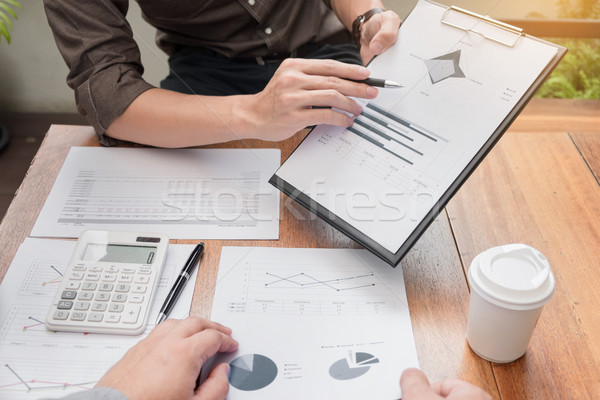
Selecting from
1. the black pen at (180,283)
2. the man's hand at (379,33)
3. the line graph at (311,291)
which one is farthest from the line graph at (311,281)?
the man's hand at (379,33)

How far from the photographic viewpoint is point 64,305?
0.67m

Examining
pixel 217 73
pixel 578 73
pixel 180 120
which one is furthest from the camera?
pixel 578 73

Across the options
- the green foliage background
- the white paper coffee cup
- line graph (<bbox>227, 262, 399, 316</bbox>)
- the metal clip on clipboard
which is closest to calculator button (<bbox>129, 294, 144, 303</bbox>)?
line graph (<bbox>227, 262, 399, 316</bbox>)

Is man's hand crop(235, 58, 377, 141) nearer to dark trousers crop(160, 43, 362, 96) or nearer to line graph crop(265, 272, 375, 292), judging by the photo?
line graph crop(265, 272, 375, 292)

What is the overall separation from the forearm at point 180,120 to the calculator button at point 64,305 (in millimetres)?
327

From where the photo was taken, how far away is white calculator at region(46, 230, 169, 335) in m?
0.66

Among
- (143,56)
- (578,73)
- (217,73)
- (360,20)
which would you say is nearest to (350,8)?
(360,20)

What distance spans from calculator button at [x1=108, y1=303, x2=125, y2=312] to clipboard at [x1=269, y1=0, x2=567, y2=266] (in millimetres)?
272

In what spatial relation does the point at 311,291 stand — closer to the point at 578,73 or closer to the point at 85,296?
the point at 85,296

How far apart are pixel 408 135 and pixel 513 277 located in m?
0.27

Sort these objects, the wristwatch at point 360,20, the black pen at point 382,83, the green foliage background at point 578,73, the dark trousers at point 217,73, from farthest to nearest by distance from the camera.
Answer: the green foliage background at point 578,73 → the dark trousers at point 217,73 → the wristwatch at point 360,20 → the black pen at point 382,83

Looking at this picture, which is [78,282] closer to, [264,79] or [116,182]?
[116,182]

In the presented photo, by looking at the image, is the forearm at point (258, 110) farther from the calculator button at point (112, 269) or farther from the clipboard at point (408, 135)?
the calculator button at point (112, 269)

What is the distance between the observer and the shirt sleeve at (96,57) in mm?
893
